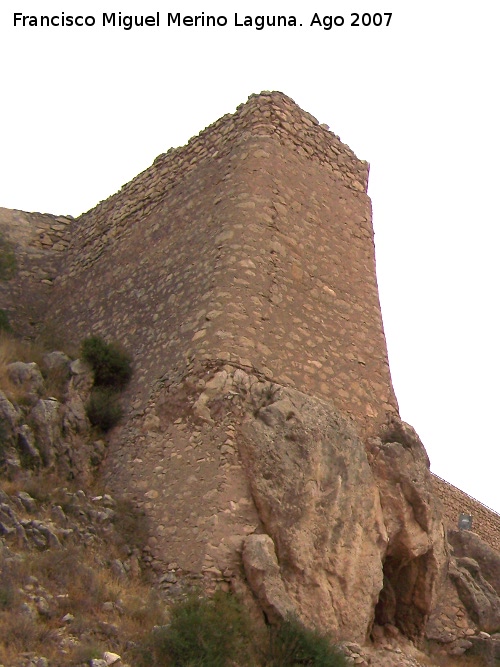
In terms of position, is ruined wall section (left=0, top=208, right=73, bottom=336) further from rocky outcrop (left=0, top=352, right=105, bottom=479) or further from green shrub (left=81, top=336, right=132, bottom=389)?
rocky outcrop (left=0, top=352, right=105, bottom=479)

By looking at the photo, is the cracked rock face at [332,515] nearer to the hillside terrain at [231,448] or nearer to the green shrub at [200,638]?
the hillside terrain at [231,448]

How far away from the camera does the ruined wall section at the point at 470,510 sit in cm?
1595

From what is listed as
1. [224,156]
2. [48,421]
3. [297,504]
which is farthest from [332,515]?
[224,156]

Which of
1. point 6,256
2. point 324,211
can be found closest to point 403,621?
point 324,211

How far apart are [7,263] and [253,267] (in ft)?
16.0

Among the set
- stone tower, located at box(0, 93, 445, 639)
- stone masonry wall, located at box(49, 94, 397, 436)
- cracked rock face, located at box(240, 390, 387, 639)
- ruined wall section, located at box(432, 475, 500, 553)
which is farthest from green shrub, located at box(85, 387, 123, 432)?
→ ruined wall section, located at box(432, 475, 500, 553)

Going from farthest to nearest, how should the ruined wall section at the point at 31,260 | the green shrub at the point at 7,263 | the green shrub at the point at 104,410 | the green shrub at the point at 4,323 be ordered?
the green shrub at the point at 7,263 < the ruined wall section at the point at 31,260 < the green shrub at the point at 4,323 < the green shrub at the point at 104,410

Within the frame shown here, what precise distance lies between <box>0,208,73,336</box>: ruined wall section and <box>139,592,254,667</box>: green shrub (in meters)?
6.16

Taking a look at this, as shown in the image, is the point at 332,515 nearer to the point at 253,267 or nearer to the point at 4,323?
the point at 253,267

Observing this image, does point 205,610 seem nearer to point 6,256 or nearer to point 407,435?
point 407,435

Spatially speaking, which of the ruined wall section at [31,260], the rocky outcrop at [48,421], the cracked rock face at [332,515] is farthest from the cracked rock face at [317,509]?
the ruined wall section at [31,260]

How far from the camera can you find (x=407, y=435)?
879cm

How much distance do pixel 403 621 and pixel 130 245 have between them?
18.5ft

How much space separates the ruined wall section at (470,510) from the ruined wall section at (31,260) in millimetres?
8392
